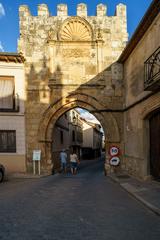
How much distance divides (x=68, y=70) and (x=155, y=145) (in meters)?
7.52

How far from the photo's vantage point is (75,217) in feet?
20.3

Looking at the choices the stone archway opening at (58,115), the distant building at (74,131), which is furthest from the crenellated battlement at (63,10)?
the distant building at (74,131)

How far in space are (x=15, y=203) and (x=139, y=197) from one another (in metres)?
3.96

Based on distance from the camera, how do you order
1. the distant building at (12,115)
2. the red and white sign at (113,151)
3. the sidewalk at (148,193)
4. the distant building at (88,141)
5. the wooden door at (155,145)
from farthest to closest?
the distant building at (88,141) < the distant building at (12,115) < the red and white sign at (113,151) < the wooden door at (155,145) < the sidewalk at (148,193)

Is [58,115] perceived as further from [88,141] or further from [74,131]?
[88,141]

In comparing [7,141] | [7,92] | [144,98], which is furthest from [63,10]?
[7,141]

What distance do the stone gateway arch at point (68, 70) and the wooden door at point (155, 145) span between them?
3.98 meters

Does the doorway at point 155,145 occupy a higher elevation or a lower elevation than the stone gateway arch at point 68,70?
lower

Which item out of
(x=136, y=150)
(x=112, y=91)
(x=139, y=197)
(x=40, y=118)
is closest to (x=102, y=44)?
(x=112, y=91)

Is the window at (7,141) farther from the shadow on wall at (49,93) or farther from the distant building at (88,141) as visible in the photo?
the distant building at (88,141)

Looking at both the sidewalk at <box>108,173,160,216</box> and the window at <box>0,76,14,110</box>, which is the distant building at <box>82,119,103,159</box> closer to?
the window at <box>0,76,14,110</box>

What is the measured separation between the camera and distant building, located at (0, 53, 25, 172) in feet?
51.4

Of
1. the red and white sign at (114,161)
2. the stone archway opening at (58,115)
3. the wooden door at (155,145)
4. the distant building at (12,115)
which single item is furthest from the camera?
the stone archway opening at (58,115)

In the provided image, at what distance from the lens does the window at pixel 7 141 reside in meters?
15.8
